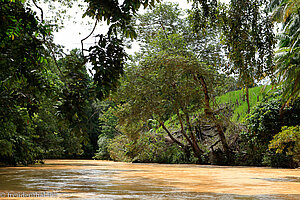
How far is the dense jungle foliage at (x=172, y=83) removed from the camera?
444 centimetres

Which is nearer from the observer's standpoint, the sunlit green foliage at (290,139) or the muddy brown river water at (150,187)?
the muddy brown river water at (150,187)

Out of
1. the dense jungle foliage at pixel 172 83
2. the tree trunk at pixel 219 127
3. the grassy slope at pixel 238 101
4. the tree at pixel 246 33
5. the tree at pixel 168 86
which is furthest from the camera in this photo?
the grassy slope at pixel 238 101

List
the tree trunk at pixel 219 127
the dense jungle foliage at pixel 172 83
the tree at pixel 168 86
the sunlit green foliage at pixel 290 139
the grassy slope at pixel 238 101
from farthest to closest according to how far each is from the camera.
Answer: the grassy slope at pixel 238 101 < the tree trunk at pixel 219 127 < the tree at pixel 168 86 < the sunlit green foliage at pixel 290 139 < the dense jungle foliage at pixel 172 83

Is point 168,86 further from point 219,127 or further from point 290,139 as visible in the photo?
point 290,139

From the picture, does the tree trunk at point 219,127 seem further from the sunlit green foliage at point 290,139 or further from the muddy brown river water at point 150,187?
the muddy brown river water at point 150,187

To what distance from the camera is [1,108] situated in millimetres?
6172

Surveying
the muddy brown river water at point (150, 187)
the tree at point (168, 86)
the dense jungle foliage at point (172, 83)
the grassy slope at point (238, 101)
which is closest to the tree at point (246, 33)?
the dense jungle foliage at point (172, 83)

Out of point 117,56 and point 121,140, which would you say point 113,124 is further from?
point 117,56

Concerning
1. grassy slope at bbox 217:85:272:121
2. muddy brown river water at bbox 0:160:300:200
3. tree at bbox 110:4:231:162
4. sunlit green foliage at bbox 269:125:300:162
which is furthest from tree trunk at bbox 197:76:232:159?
muddy brown river water at bbox 0:160:300:200

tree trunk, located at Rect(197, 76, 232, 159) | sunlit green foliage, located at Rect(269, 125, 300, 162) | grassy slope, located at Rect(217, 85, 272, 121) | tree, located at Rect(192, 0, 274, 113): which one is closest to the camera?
tree, located at Rect(192, 0, 274, 113)

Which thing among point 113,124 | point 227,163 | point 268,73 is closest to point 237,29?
point 268,73

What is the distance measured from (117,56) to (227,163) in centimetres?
1427

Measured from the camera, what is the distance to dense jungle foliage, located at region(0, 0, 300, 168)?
4438 millimetres

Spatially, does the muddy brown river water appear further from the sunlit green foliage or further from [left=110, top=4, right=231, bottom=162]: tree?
[left=110, top=4, right=231, bottom=162]: tree
